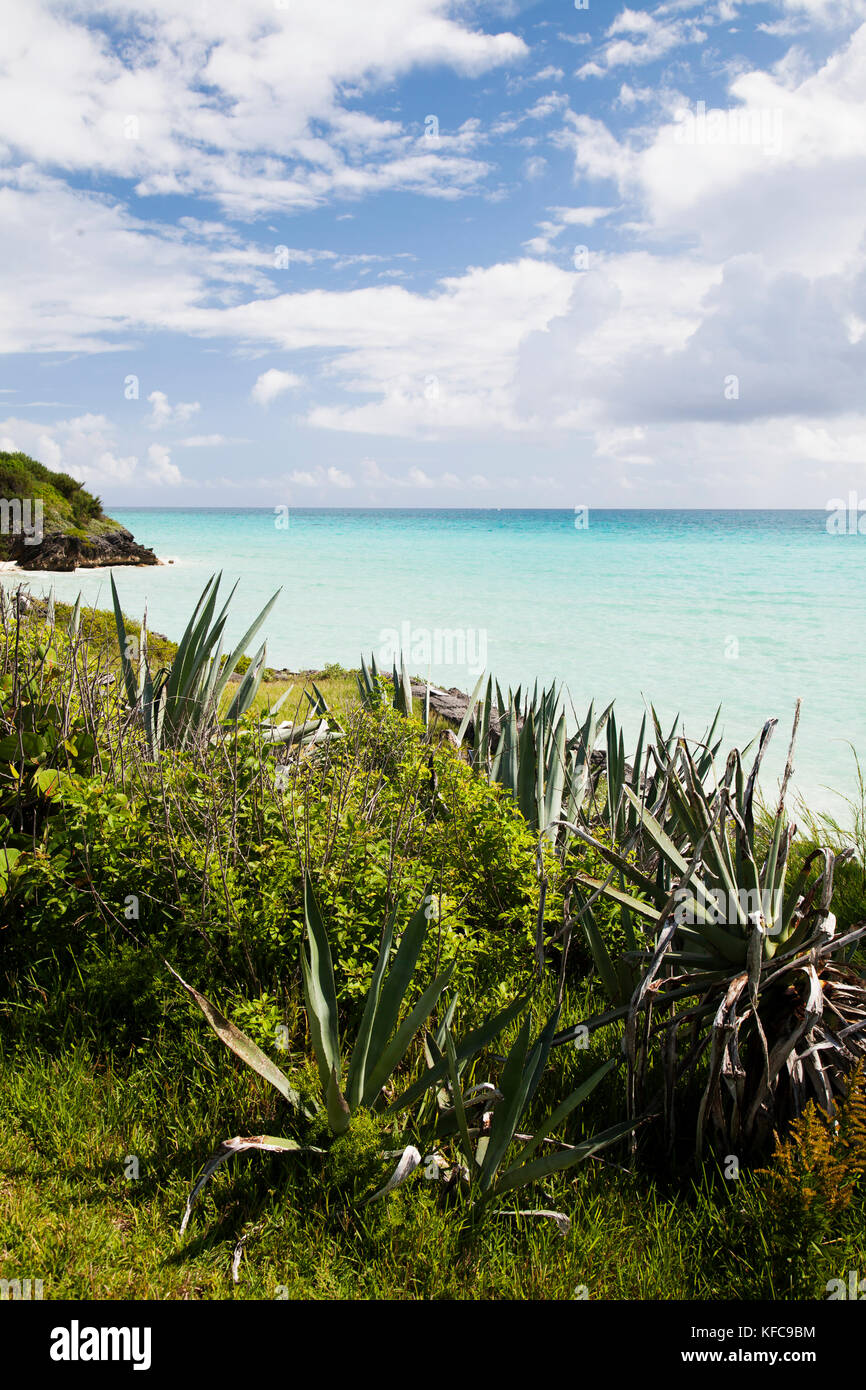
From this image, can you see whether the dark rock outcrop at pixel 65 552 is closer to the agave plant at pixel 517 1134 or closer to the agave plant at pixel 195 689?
the agave plant at pixel 195 689

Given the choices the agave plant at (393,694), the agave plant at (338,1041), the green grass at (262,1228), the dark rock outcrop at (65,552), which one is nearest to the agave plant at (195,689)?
the agave plant at (393,694)

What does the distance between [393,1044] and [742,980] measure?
0.89 m

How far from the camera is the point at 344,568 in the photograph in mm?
36312

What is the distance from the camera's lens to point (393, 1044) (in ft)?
6.69

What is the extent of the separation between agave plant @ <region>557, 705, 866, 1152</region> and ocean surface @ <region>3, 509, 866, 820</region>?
6.29ft

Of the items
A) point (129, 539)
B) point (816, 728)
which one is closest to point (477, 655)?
point (816, 728)

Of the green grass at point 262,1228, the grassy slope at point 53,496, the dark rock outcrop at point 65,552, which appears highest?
the grassy slope at point 53,496

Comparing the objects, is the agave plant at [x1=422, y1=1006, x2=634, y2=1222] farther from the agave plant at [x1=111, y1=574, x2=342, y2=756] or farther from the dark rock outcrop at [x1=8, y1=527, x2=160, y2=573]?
Result: the dark rock outcrop at [x1=8, y1=527, x2=160, y2=573]

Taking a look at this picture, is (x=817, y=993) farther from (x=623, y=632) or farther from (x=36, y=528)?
(x=36, y=528)

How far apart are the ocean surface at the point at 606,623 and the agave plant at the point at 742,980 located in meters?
1.92

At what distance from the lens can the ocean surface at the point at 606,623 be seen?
38.2 ft

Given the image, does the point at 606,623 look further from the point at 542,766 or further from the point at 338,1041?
the point at 338,1041

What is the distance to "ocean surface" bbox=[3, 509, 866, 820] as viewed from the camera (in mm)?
11633

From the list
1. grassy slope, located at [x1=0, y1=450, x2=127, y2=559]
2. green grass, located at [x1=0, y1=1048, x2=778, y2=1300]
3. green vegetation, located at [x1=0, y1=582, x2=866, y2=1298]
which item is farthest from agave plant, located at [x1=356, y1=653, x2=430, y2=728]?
grassy slope, located at [x1=0, y1=450, x2=127, y2=559]
